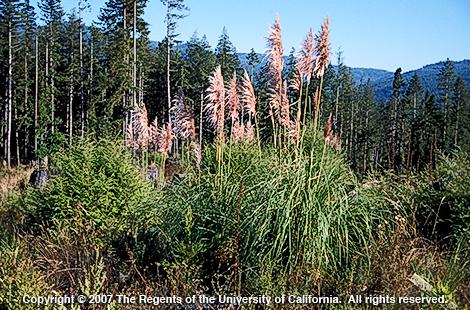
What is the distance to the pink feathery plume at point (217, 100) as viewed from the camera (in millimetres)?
5355

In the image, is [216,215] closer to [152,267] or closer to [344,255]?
[152,267]

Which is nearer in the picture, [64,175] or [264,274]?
[264,274]

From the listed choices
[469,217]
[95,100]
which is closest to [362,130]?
[95,100]

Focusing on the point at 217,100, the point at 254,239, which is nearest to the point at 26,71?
the point at 217,100

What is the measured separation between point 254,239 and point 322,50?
1.79m

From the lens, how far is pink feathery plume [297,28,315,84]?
4605 millimetres

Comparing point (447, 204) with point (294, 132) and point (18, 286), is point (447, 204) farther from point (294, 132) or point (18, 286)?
point (18, 286)

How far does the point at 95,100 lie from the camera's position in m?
36.8

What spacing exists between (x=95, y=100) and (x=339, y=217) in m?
34.7

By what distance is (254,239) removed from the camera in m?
4.15

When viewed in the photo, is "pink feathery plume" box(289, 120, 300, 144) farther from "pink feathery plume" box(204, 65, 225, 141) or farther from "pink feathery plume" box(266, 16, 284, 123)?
"pink feathery plume" box(204, 65, 225, 141)

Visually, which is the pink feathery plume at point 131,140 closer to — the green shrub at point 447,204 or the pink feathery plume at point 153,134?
the pink feathery plume at point 153,134

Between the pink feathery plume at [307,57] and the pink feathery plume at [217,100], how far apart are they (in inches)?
37.8

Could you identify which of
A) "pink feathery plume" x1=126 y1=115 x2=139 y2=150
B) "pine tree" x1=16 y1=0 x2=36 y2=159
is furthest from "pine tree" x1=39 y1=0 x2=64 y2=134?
"pink feathery plume" x1=126 y1=115 x2=139 y2=150
